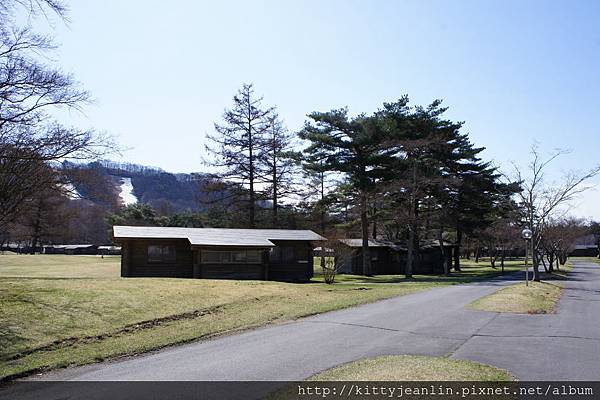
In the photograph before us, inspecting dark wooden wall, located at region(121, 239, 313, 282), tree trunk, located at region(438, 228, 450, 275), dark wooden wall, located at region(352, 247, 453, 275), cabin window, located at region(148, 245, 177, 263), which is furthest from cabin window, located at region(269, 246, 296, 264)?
tree trunk, located at region(438, 228, 450, 275)

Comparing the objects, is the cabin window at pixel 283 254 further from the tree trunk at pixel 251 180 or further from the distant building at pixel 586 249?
the distant building at pixel 586 249

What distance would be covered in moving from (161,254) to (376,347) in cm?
2235

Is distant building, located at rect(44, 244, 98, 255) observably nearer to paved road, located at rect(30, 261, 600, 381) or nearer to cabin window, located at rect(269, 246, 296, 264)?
cabin window, located at rect(269, 246, 296, 264)

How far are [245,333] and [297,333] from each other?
131 centimetres

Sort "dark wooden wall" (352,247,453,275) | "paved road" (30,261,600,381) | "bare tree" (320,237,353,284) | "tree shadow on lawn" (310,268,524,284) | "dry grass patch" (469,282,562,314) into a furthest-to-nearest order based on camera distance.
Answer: "dark wooden wall" (352,247,453,275) → "tree shadow on lawn" (310,268,524,284) → "bare tree" (320,237,353,284) → "dry grass patch" (469,282,562,314) → "paved road" (30,261,600,381)

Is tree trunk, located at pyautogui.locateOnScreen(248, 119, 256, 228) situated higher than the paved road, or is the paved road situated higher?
tree trunk, located at pyautogui.locateOnScreen(248, 119, 256, 228)

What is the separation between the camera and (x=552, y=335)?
11531 mm

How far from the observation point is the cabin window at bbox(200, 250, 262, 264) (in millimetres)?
29920

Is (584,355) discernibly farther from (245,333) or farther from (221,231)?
(221,231)

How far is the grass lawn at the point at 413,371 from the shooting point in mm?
7219

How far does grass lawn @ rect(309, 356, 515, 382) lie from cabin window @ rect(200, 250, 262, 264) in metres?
22.2

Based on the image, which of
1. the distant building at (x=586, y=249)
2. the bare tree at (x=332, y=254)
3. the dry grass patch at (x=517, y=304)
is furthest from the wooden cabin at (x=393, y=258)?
the distant building at (x=586, y=249)

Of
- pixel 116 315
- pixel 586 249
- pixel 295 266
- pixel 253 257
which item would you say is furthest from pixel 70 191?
pixel 586 249

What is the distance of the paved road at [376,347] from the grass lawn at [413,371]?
1.27 ft
